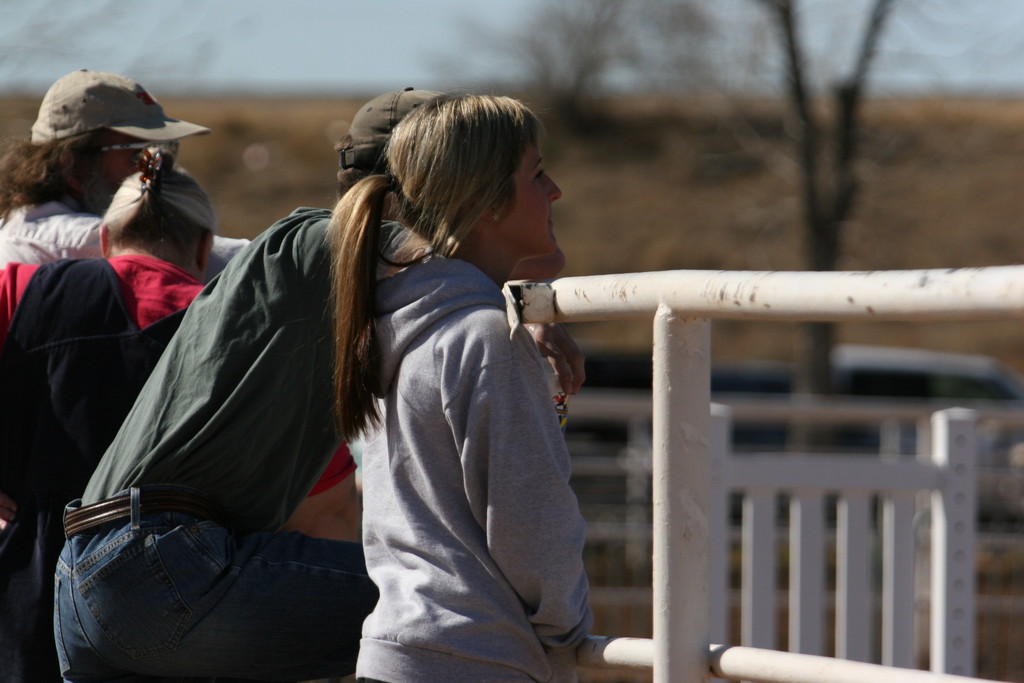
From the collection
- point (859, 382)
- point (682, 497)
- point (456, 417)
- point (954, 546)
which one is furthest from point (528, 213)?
point (859, 382)

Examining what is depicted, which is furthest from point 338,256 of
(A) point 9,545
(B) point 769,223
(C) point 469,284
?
(B) point 769,223

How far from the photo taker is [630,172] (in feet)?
108

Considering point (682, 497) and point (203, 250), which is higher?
point (203, 250)

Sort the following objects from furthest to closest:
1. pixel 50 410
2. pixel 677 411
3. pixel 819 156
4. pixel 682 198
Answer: pixel 682 198 < pixel 819 156 < pixel 50 410 < pixel 677 411

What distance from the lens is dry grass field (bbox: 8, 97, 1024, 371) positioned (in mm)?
26141

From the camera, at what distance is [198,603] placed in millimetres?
1744

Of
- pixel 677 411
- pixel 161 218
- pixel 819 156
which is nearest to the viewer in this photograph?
pixel 677 411

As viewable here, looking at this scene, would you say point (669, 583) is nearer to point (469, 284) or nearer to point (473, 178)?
point (469, 284)

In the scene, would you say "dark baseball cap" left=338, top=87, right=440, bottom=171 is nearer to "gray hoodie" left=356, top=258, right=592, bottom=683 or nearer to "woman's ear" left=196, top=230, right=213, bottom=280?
"woman's ear" left=196, top=230, right=213, bottom=280

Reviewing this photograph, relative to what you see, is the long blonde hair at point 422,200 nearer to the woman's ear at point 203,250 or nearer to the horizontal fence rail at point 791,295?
the horizontal fence rail at point 791,295

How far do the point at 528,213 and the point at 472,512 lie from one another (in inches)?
16.8

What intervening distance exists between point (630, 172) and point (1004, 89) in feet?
77.2

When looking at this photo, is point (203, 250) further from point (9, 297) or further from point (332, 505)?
point (332, 505)

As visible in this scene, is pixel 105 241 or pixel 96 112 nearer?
pixel 105 241
